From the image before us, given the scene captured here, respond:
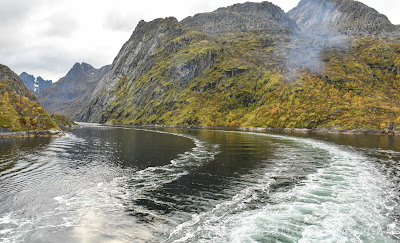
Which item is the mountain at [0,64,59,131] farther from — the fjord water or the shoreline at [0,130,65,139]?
the fjord water

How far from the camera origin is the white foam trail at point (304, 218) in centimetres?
1733

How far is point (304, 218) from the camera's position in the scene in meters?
20.5

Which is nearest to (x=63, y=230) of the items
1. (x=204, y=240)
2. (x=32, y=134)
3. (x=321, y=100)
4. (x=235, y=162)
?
(x=204, y=240)

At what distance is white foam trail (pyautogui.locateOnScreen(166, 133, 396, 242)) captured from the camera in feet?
56.9

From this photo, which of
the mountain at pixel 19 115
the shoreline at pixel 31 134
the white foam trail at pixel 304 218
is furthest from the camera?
the mountain at pixel 19 115

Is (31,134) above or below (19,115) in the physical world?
below

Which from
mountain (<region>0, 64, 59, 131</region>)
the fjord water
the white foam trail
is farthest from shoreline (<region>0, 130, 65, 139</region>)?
the white foam trail

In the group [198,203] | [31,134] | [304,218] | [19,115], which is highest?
[19,115]

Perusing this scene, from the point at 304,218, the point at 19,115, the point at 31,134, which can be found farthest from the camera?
the point at 19,115

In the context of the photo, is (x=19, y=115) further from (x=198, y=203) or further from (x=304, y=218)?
(x=304, y=218)

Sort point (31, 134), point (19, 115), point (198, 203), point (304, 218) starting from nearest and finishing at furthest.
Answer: point (304, 218) < point (198, 203) < point (31, 134) < point (19, 115)

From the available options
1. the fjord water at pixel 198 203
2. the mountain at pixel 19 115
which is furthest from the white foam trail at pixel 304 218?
the mountain at pixel 19 115

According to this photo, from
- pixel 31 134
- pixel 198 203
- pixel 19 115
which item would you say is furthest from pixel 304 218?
pixel 19 115

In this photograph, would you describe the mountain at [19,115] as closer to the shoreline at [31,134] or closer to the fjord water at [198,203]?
the shoreline at [31,134]
